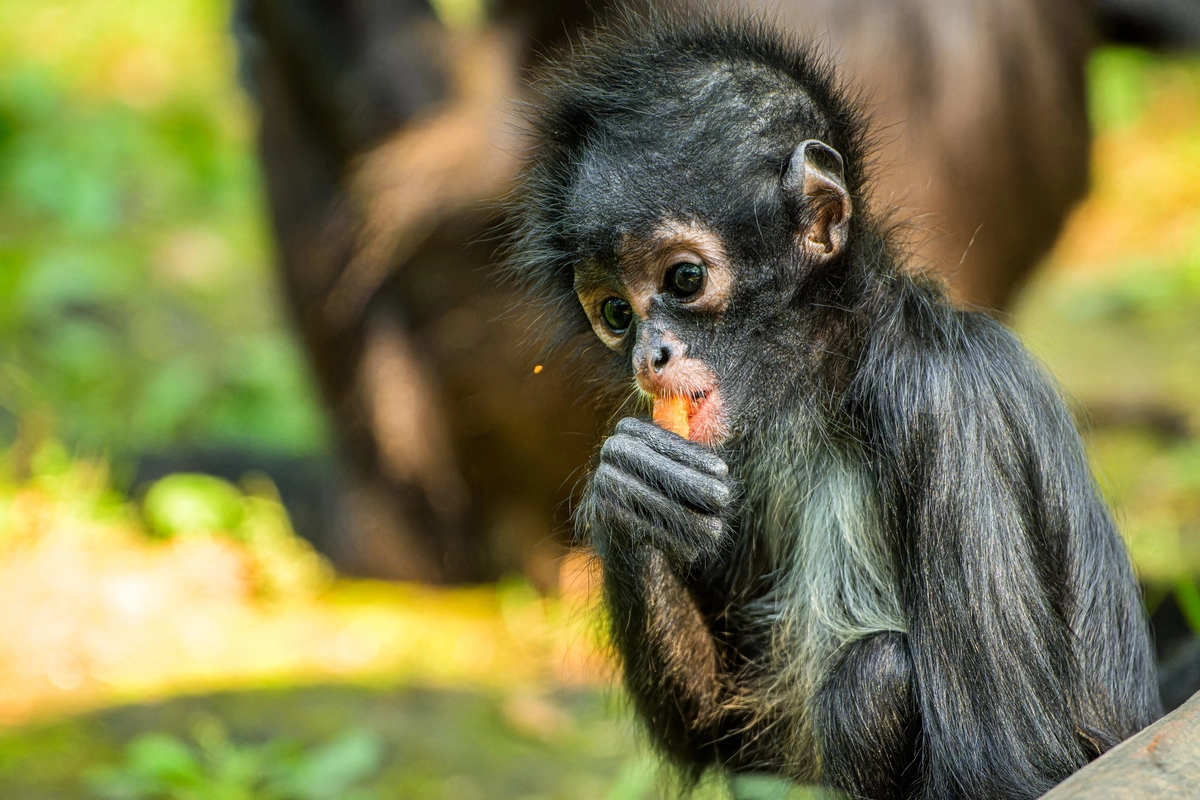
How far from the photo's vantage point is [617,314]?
287cm

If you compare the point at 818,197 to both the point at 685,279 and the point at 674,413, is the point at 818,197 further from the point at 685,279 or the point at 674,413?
the point at 674,413

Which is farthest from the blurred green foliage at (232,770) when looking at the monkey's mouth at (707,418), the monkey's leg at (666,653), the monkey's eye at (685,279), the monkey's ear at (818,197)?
the monkey's ear at (818,197)

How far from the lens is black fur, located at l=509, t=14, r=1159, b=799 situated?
2.52m

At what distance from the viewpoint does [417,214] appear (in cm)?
536

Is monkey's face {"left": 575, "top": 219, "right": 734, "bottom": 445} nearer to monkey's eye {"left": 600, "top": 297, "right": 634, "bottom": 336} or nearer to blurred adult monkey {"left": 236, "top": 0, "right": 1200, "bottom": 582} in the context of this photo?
monkey's eye {"left": 600, "top": 297, "right": 634, "bottom": 336}

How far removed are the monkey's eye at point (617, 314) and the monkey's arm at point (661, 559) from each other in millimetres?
265

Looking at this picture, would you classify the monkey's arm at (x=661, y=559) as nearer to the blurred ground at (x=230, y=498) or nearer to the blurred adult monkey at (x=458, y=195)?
the blurred ground at (x=230, y=498)

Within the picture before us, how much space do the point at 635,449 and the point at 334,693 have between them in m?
2.58

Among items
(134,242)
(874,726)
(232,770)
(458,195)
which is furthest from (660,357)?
(134,242)

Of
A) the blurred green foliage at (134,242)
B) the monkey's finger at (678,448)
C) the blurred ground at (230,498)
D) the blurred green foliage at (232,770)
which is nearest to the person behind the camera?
the monkey's finger at (678,448)

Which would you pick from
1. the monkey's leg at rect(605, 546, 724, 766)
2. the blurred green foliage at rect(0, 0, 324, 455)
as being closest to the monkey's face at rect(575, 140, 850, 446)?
the monkey's leg at rect(605, 546, 724, 766)

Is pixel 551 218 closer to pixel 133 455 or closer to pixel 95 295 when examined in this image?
pixel 133 455

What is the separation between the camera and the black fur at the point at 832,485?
8.25 feet

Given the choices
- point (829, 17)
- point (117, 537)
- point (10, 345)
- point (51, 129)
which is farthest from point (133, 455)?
point (51, 129)
